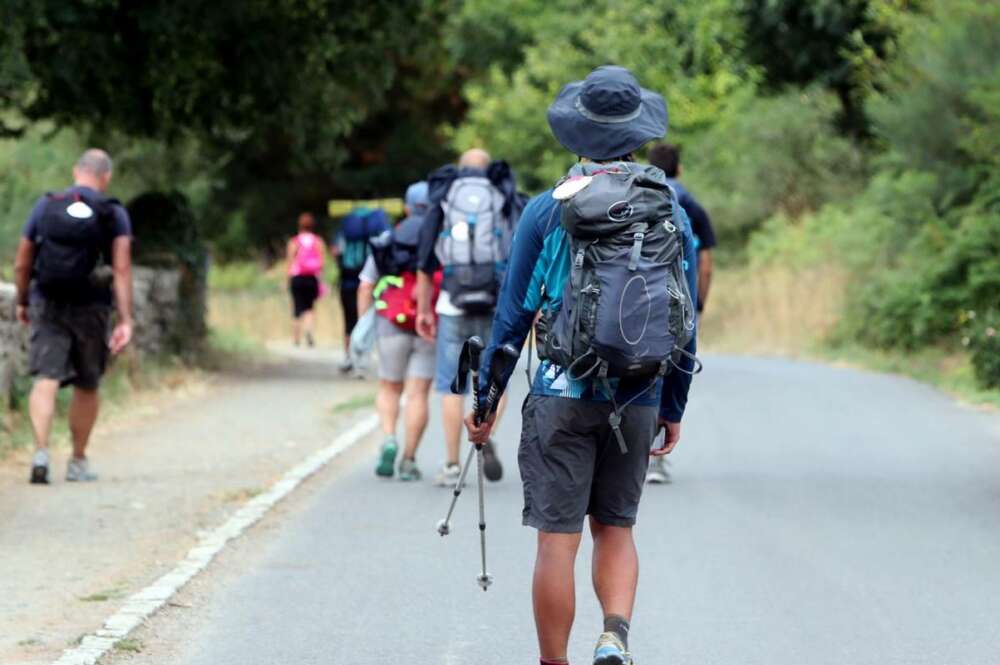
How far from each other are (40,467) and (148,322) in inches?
269

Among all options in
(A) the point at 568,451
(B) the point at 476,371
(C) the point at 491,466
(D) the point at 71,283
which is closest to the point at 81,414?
(D) the point at 71,283

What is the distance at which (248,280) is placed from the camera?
4244 cm

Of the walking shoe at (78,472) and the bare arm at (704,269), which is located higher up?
the bare arm at (704,269)

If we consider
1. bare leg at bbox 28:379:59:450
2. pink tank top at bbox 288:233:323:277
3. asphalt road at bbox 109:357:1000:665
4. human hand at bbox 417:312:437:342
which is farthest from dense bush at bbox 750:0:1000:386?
bare leg at bbox 28:379:59:450

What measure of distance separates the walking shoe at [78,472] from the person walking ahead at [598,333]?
608 cm

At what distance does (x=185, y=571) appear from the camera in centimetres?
833

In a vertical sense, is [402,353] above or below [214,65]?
below

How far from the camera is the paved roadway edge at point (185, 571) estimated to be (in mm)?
6762

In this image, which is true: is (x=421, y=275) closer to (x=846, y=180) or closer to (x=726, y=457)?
(x=726, y=457)

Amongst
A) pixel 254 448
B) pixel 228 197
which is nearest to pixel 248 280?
pixel 228 197

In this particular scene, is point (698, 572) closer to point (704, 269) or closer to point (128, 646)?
point (128, 646)

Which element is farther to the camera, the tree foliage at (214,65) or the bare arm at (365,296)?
the tree foliage at (214,65)

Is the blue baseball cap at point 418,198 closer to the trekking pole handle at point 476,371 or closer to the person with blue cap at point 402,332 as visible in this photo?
the person with blue cap at point 402,332

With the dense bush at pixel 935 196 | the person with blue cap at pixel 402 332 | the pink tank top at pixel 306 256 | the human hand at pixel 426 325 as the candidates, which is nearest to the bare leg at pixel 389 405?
the person with blue cap at pixel 402 332
